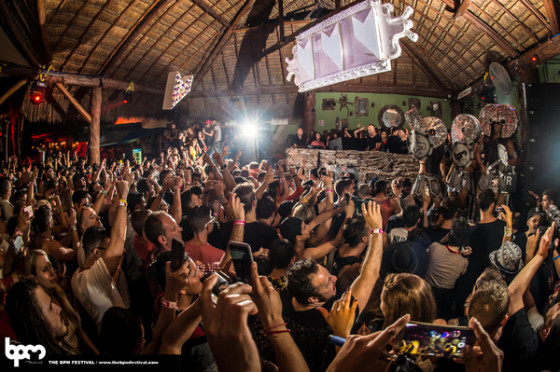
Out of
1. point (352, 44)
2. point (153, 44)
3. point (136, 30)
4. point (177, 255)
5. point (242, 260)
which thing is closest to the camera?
point (177, 255)

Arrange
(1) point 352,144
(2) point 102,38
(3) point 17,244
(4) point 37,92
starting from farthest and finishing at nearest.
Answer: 1. (1) point 352,144
2. (2) point 102,38
3. (4) point 37,92
4. (3) point 17,244

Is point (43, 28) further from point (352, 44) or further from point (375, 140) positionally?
point (375, 140)

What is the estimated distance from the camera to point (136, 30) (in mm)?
9789

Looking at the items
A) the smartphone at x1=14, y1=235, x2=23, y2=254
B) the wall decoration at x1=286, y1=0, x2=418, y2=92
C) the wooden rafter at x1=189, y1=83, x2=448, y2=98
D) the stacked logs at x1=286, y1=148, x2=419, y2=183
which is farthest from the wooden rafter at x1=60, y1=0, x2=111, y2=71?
the smartphone at x1=14, y1=235, x2=23, y2=254

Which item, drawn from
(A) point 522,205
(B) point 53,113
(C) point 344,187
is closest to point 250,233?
(C) point 344,187

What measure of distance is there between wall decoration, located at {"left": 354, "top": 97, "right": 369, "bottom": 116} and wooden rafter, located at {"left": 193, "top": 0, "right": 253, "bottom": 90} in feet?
17.2

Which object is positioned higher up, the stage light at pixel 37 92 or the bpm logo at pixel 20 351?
the stage light at pixel 37 92

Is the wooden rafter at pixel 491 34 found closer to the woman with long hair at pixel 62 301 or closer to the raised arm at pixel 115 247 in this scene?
the raised arm at pixel 115 247

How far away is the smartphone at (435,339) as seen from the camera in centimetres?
135

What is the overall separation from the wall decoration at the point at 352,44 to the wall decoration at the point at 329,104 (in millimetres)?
7878

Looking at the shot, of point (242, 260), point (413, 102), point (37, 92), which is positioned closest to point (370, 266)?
point (242, 260)

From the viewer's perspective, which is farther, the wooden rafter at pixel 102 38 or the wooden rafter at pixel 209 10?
the wooden rafter at pixel 209 10

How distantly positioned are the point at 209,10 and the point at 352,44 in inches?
271

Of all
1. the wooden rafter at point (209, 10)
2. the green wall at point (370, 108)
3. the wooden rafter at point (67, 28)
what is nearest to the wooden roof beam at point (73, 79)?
the wooden rafter at point (67, 28)
